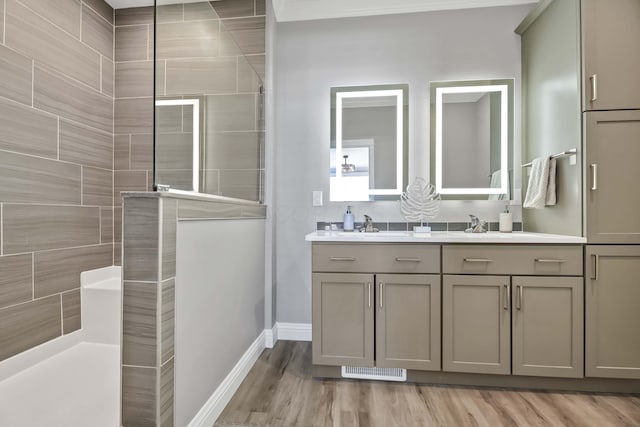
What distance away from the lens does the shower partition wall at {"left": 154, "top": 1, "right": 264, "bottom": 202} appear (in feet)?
4.20

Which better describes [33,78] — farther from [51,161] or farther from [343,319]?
[343,319]

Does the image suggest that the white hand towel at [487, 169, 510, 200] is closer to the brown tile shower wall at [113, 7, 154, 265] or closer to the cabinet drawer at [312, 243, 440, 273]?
the cabinet drawer at [312, 243, 440, 273]

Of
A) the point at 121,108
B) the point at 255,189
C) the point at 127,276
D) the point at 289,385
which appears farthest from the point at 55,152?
the point at 289,385

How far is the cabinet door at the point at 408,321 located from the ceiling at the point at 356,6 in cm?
197

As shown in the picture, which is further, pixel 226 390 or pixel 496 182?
pixel 496 182

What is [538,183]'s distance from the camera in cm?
203

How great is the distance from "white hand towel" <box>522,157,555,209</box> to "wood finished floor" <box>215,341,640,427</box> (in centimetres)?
109

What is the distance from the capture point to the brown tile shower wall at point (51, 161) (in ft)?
5.92

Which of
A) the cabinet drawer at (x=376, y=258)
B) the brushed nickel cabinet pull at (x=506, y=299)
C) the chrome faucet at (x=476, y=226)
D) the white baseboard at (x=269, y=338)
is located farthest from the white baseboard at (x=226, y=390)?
the chrome faucet at (x=476, y=226)

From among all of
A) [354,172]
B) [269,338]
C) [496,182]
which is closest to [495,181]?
[496,182]

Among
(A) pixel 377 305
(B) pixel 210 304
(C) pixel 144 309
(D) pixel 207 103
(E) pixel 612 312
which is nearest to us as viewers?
(C) pixel 144 309

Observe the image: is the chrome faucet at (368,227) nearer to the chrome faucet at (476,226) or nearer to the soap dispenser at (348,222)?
the soap dispenser at (348,222)

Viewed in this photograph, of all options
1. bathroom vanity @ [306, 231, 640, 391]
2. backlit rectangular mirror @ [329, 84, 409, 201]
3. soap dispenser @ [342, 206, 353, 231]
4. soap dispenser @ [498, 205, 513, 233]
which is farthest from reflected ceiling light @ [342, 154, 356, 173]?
soap dispenser @ [498, 205, 513, 233]

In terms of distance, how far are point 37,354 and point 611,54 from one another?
3.71 m
